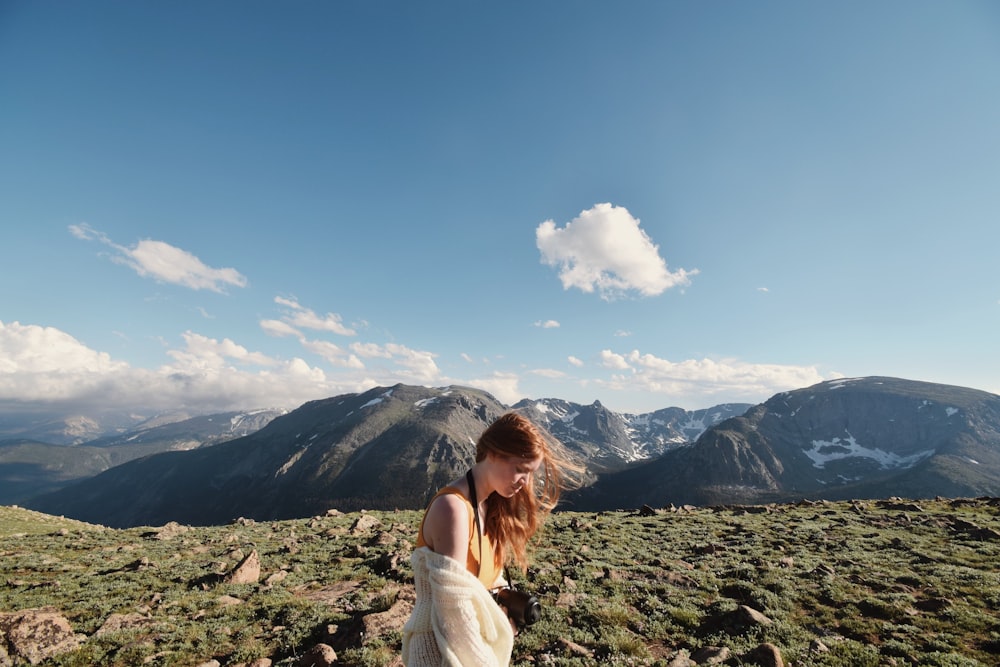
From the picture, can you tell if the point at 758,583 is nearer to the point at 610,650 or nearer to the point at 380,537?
the point at 610,650

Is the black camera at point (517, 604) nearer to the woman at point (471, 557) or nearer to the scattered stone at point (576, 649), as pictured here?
the woman at point (471, 557)

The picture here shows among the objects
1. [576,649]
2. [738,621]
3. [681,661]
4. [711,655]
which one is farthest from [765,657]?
[576,649]

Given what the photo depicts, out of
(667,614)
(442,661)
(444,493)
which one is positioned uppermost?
(444,493)

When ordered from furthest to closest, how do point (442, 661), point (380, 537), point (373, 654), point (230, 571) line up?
point (380, 537)
point (230, 571)
point (373, 654)
point (442, 661)

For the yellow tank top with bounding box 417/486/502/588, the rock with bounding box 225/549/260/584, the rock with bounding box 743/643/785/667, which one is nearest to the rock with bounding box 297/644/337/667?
the rock with bounding box 225/549/260/584

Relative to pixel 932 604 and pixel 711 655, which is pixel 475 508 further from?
pixel 932 604

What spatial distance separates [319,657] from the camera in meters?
9.69

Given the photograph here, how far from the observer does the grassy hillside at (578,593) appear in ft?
34.3

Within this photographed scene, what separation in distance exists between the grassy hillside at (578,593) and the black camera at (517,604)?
7241 mm

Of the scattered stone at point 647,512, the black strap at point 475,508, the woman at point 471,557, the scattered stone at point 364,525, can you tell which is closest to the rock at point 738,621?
the woman at point 471,557

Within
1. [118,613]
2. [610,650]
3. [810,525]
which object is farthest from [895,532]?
[118,613]

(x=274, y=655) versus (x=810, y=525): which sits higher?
(x=274, y=655)

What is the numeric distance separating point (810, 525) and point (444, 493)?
35.3 metres

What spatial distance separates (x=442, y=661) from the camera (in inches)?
130
